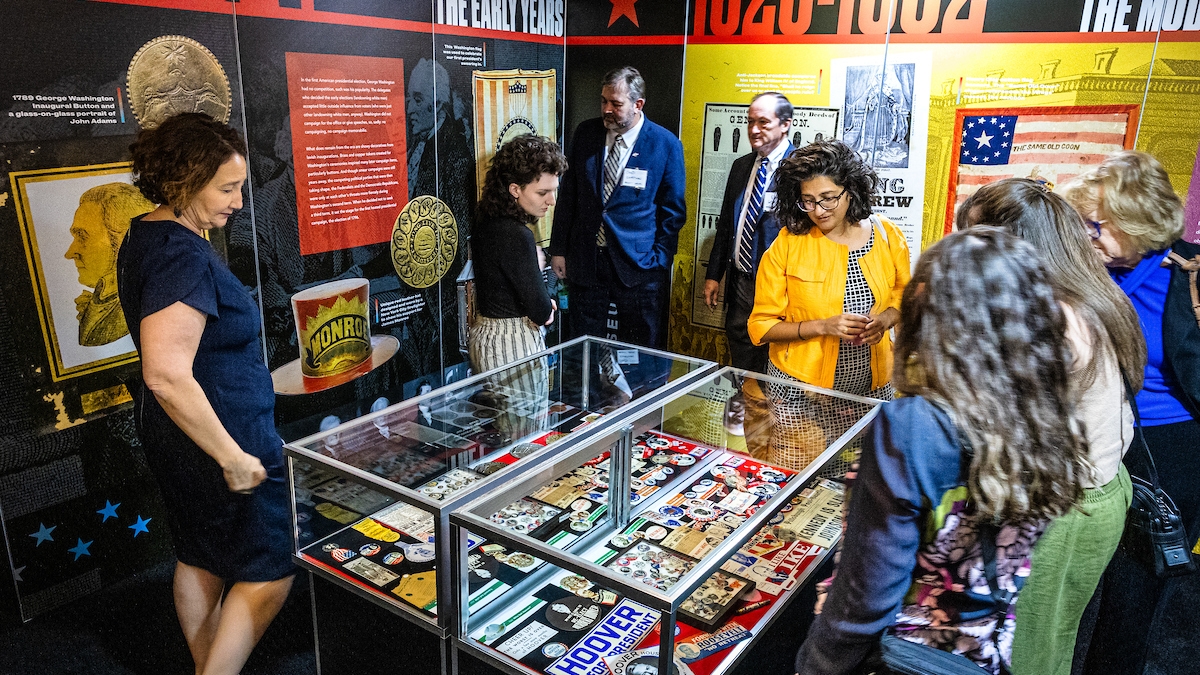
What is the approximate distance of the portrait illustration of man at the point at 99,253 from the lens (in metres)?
2.86

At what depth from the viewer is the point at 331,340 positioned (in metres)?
3.85

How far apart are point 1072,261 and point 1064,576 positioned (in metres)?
0.70

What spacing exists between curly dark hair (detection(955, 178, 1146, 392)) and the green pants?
11.2 inches

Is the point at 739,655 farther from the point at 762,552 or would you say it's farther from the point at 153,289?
the point at 153,289

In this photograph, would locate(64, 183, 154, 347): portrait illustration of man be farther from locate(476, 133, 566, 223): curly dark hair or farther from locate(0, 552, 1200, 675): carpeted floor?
locate(476, 133, 566, 223): curly dark hair

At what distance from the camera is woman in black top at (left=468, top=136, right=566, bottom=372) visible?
349 centimetres

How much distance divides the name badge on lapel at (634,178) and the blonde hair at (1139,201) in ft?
8.24

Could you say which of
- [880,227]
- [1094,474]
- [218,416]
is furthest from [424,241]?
[1094,474]

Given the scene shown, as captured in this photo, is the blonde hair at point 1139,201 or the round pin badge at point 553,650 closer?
the round pin badge at point 553,650

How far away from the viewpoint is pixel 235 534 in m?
2.27

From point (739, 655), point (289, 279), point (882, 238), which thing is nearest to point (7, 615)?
point (289, 279)

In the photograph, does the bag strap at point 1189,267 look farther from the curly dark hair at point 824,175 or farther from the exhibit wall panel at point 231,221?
the exhibit wall panel at point 231,221

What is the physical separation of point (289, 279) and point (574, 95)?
7.90ft

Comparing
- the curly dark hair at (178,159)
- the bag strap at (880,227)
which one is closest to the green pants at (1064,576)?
the bag strap at (880,227)
